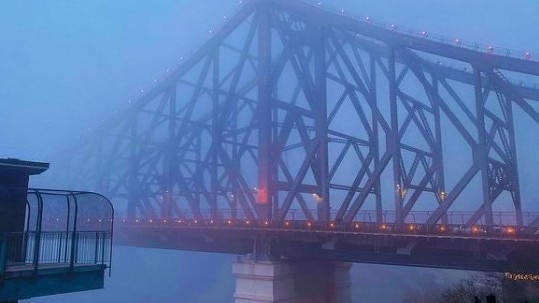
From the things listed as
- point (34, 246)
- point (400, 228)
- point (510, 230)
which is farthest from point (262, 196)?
point (34, 246)

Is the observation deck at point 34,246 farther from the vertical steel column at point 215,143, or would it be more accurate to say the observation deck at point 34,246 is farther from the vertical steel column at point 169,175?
the vertical steel column at point 169,175

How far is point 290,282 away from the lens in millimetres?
29844

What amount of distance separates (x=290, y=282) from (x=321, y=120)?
15.9m

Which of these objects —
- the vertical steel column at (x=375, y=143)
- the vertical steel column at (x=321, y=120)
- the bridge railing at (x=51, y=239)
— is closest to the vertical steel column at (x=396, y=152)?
the vertical steel column at (x=375, y=143)

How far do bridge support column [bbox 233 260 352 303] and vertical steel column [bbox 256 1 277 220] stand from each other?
7915 millimetres

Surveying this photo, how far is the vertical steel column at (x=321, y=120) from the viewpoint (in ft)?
127

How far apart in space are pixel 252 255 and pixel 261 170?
1189cm

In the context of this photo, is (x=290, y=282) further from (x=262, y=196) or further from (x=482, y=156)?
(x=482, y=156)

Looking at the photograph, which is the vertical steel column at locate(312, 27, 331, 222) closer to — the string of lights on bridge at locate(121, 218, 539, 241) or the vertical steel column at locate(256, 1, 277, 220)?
the vertical steel column at locate(256, 1, 277, 220)

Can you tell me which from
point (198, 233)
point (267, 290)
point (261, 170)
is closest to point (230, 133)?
point (261, 170)

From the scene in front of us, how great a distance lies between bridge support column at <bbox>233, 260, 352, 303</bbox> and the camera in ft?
94.5

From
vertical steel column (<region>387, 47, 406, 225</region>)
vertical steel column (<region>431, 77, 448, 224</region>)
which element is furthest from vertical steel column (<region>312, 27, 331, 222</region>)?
vertical steel column (<region>431, 77, 448, 224</region>)

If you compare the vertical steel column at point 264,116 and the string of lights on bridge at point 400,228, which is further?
the vertical steel column at point 264,116

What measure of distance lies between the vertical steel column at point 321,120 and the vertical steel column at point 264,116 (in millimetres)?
4437
